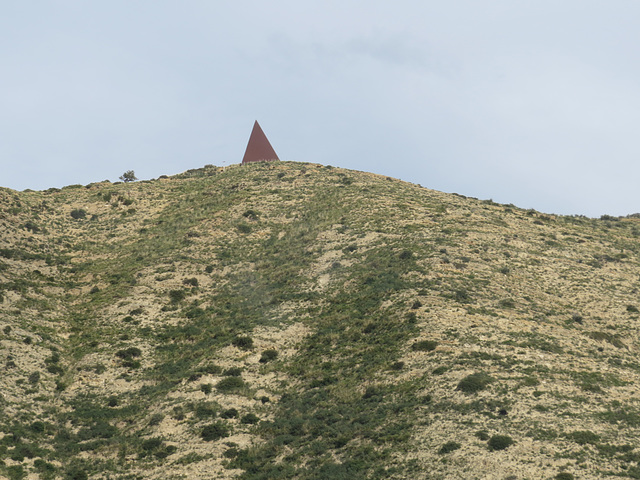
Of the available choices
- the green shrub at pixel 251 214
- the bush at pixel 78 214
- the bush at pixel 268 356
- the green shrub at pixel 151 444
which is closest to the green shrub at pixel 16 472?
the green shrub at pixel 151 444

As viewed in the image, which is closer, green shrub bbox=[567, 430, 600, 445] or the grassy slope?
green shrub bbox=[567, 430, 600, 445]

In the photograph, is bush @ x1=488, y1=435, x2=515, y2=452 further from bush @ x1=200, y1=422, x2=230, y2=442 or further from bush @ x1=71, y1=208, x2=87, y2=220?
bush @ x1=71, y1=208, x2=87, y2=220

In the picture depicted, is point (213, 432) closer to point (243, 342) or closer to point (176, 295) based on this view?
point (243, 342)

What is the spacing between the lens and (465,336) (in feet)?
182

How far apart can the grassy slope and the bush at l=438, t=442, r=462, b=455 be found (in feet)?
1.20

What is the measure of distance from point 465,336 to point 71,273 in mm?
45890

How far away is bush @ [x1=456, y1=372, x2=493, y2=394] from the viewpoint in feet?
156

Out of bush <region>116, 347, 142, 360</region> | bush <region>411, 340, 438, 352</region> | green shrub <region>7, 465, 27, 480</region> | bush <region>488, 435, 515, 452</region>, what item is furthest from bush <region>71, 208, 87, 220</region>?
bush <region>488, 435, 515, 452</region>

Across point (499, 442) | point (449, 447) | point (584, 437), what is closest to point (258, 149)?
point (449, 447)

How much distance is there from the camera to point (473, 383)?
47969mm

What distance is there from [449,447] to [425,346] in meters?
13.5

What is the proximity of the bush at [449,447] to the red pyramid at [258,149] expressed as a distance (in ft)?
277

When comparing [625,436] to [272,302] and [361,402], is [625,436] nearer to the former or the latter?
[361,402]

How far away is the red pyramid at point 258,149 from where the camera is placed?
120 meters
